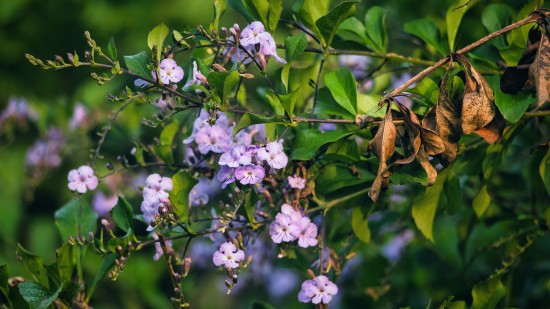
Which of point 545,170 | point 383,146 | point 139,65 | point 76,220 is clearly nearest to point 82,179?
point 76,220

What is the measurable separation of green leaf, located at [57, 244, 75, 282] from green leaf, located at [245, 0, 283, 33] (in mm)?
632

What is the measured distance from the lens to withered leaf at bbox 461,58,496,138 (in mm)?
1237

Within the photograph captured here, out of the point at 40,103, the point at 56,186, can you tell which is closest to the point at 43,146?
the point at 40,103

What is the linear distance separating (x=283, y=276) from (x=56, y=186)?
50.3 inches

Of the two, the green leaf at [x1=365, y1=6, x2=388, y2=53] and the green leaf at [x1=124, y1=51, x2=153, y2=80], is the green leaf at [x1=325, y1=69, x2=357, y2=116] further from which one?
the green leaf at [x1=124, y1=51, x2=153, y2=80]

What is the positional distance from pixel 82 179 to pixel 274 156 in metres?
0.49

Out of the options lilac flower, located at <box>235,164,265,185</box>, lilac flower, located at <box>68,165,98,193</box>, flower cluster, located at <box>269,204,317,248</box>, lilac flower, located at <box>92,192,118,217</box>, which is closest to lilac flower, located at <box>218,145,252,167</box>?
lilac flower, located at <box>235,164,265,185</box>

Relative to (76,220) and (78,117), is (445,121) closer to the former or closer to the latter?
(76,220)

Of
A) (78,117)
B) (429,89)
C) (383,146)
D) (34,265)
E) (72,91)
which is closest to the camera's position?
(383,146)

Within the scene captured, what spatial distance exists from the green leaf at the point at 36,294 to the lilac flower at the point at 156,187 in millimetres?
253

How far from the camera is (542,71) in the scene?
4.06 feet

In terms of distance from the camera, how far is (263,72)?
1.37 metres

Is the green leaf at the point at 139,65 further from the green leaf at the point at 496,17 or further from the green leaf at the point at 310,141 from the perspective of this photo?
the green leaf at the point at 496,17

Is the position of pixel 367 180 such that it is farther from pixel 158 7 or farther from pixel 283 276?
pixel 158 7
